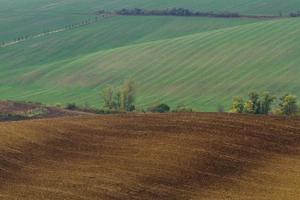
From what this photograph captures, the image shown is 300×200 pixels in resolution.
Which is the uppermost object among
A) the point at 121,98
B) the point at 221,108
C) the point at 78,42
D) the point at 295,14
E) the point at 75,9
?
the point at 75,9

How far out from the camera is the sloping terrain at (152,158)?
3256cm

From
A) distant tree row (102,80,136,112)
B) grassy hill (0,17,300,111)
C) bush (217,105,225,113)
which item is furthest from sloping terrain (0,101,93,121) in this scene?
grassy hill (0,17,300,111)

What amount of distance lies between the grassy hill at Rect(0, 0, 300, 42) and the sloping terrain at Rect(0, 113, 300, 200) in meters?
96.6

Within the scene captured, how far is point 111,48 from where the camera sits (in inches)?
4951

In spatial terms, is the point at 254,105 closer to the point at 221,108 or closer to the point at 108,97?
the point at 221,108

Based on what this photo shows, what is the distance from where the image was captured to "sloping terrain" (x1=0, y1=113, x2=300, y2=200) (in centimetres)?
3256

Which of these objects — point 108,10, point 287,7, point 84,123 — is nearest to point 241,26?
point 287,7

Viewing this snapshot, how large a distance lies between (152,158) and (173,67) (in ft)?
233

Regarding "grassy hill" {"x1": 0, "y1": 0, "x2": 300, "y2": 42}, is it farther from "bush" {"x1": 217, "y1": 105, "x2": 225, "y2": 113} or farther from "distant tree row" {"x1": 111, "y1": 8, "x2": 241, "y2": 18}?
"bush" {"x1": 217, "y1": 105, "x2": 225, "y2": 113}

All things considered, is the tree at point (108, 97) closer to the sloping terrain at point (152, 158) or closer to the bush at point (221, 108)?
the bush at point (221, 108)

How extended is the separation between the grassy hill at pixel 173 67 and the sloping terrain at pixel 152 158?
153 ft

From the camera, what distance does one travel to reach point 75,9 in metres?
157

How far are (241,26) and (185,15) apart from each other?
19679mm

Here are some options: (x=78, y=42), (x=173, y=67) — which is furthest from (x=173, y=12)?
(x=173, y=67)
